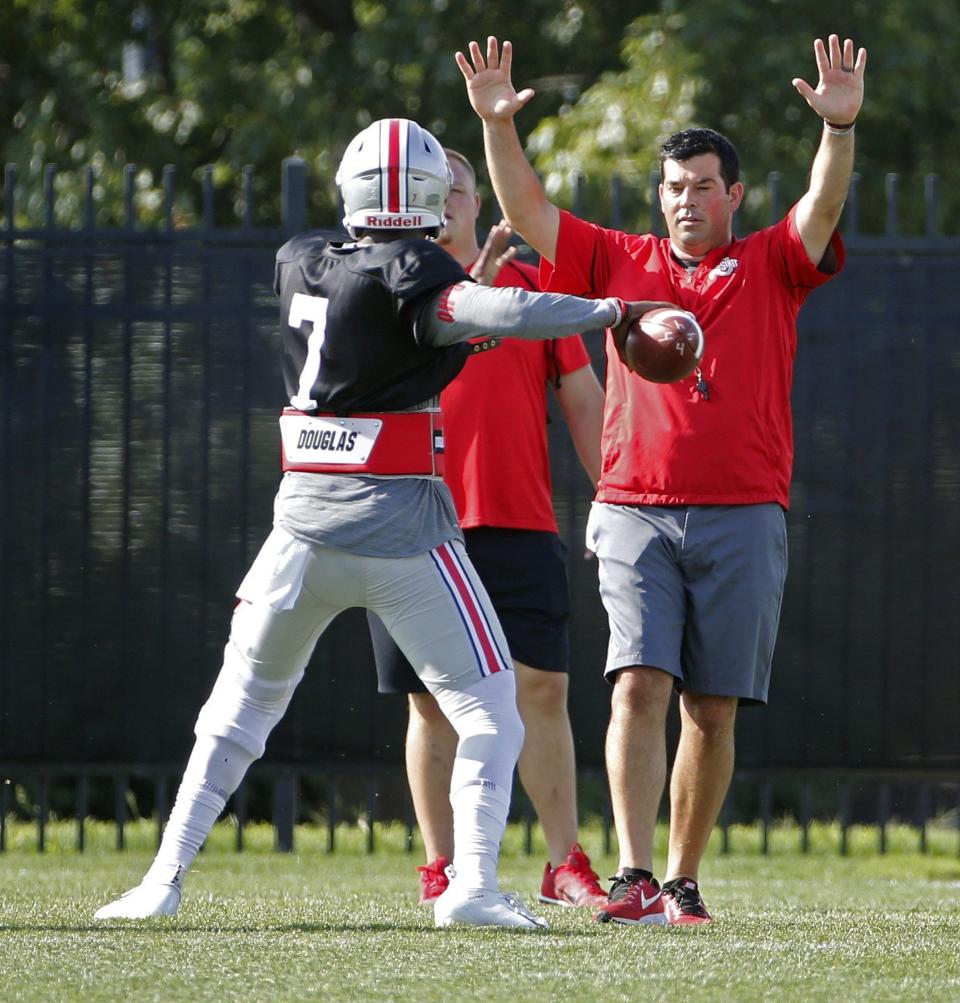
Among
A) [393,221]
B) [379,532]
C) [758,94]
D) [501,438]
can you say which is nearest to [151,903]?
[379,532]

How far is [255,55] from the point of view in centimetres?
1147

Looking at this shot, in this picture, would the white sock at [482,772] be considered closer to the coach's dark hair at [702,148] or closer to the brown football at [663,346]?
the brown football at [663,346]

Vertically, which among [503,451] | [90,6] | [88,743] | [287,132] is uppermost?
[90,6]

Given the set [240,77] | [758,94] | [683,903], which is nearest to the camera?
[683,903]

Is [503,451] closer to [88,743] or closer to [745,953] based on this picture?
[745,953]

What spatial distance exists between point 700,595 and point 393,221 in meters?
1.24

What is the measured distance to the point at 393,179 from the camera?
A: 421 centimetres

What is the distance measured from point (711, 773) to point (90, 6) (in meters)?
8.11

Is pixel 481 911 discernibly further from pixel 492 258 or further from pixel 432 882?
pixel 492 258

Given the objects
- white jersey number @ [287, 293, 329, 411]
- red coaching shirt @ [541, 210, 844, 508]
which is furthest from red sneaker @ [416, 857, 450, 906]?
white jersey number @ [287, 293, 329, 411]

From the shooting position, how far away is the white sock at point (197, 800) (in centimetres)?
423

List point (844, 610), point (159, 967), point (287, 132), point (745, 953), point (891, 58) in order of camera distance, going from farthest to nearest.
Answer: point (287, 132) < point (891, 58) < point (844, 610) < point (745, 953) < point (159, 967)

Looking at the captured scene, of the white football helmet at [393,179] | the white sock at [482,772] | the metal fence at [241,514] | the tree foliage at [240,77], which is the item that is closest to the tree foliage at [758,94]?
the tree foliage at [240,77]

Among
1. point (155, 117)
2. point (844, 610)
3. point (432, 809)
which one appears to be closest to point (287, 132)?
point (155, 117)
